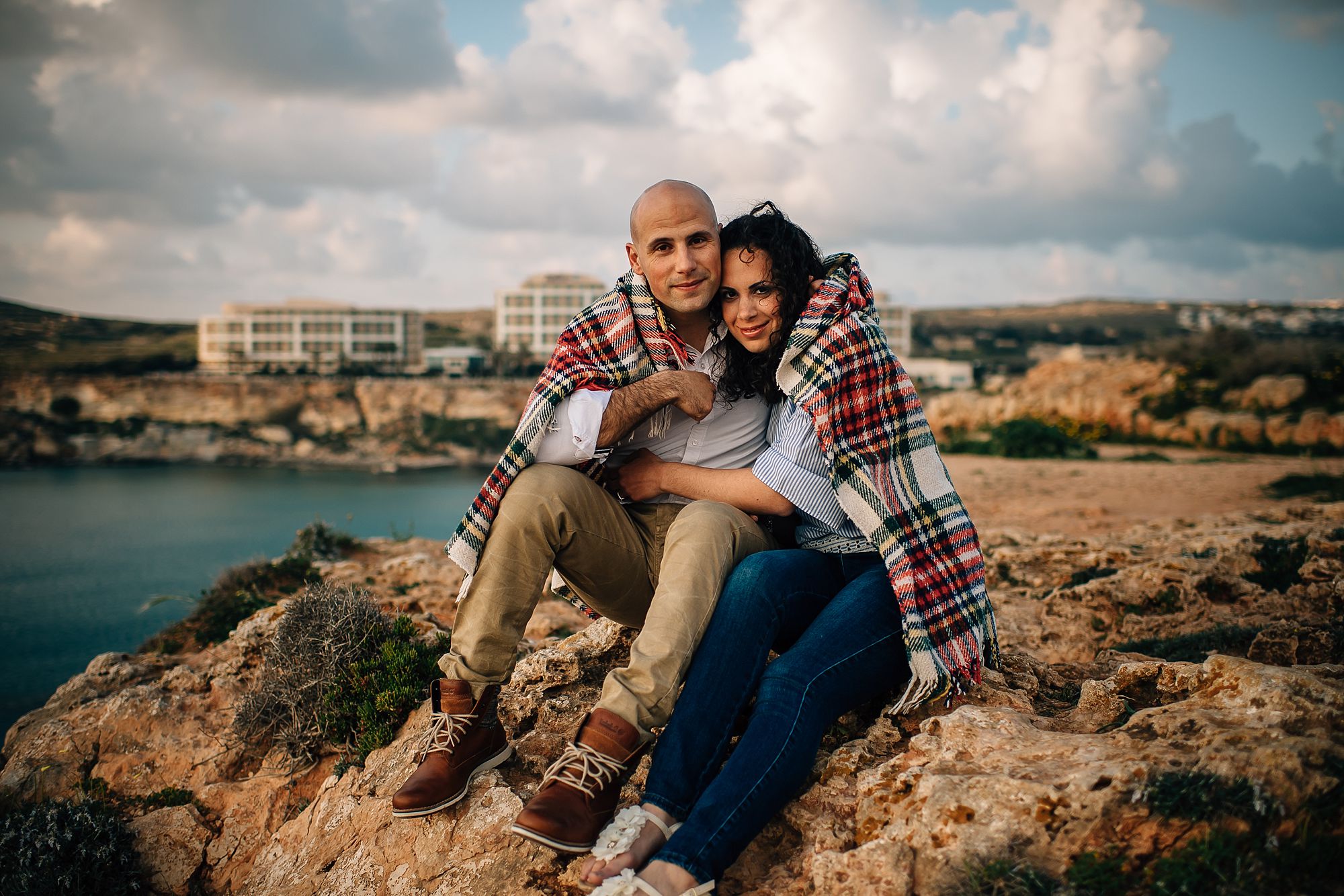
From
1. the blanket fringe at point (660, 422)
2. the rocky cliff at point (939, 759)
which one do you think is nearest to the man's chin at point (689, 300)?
the blanket fringe at point (660, 422)

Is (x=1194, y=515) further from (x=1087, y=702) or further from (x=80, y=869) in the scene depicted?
(x=80, y=869)

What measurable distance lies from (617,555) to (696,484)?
380 mm

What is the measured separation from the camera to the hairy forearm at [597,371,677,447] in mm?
2748

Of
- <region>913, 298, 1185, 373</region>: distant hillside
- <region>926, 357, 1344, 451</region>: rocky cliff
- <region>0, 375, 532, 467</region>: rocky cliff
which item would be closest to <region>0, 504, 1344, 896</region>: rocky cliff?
<region>926, 357, 1344, 451</region>: rocky cliff

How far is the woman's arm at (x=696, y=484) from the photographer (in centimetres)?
269

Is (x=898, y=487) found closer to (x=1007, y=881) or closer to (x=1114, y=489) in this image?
(x=1007, y=881)

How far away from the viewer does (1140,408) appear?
19.5m

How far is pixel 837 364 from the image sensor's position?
2543mm

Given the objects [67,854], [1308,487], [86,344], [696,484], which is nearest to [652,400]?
[696,484]

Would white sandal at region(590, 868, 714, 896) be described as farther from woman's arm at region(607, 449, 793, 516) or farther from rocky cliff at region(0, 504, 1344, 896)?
woman's arm at region(607, 449, 793, 516)

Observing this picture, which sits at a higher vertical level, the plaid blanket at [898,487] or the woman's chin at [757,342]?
the woman's chin at [757,342]

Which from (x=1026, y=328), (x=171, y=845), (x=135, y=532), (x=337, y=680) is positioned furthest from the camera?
(x=1026, y=328)

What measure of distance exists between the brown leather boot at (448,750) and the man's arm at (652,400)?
0.94m

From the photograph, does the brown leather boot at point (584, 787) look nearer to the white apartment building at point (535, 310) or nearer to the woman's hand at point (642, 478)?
the woman's hand at point (642, 478)
